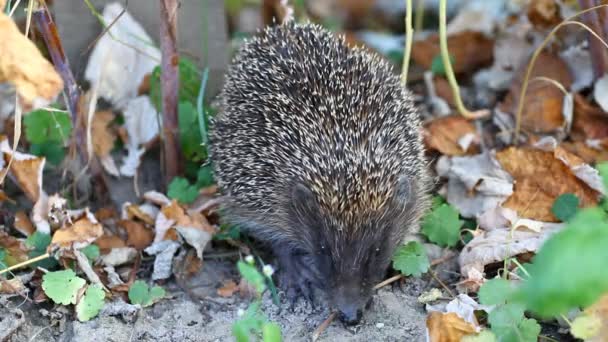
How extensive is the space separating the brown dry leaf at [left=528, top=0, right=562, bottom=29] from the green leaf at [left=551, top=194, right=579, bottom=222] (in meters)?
1.63

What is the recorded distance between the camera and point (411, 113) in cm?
473

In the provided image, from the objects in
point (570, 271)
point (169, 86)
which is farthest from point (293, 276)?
point (570, 271)

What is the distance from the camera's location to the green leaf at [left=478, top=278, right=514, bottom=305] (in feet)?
11.1

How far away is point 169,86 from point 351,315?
1.75 meters

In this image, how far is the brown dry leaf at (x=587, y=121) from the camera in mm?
5168

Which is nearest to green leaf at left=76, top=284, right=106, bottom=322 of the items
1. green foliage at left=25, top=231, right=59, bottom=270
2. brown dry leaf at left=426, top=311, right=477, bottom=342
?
green foliage at left=25, top=231, right=59, bottom=270

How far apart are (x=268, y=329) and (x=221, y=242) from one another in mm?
1690

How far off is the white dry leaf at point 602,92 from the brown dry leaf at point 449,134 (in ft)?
2.67

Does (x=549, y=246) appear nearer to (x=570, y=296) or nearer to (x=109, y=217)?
(x=570, y=296)

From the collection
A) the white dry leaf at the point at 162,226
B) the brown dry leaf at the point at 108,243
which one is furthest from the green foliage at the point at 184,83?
the brown dry leaf at the point at 108,243

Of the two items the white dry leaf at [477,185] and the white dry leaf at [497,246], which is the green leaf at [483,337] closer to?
the white dry leaf at [497,246]

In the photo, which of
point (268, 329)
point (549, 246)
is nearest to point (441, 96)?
point (268, 329)

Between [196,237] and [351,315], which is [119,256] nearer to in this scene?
[196,237]

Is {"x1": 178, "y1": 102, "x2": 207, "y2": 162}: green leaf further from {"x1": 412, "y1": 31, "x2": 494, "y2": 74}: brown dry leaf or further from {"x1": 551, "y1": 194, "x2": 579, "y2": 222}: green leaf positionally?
{"x1": 551, "y1": 194, "x2": 579, "y2": 222}: green leaf
